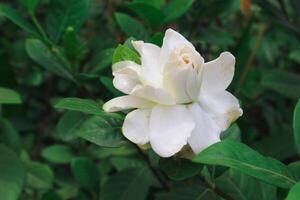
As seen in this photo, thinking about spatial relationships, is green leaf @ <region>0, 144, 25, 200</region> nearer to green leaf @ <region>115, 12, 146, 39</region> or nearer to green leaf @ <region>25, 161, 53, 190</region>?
green leaf @ <region>25, 161, 53, 190</region>

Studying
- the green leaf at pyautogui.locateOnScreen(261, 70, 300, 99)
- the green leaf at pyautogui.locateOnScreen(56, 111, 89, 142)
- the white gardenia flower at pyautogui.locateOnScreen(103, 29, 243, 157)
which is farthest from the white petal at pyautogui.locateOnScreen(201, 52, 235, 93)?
the green leaf at pyautogui.locateOnScreen(261, 70, 300, 99)

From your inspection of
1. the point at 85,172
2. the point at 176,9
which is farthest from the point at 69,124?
the point at 176,9

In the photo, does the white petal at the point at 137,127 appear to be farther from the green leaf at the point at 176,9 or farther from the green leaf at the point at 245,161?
the green leaf at the point at 176,9

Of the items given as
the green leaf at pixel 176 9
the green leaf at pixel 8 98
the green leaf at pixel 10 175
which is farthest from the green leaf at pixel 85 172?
the green leaf at pixel 176 9

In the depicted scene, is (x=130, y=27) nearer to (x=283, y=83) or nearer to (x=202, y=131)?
(x=202, y=131)

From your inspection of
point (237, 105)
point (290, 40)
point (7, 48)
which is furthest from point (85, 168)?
point (290, 40)
